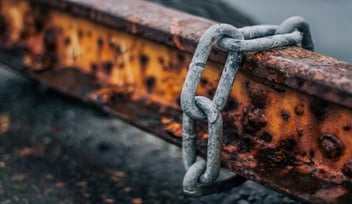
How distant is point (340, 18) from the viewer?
8.21 feet

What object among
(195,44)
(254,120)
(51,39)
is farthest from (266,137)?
(51,39)

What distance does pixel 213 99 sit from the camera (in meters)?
1.62

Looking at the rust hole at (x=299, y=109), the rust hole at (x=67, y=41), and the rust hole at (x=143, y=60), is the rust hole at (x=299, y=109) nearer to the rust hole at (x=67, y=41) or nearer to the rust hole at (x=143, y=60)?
the rust hole at (x=143, y=60)

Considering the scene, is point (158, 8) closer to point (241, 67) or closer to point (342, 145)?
point (241, 67)

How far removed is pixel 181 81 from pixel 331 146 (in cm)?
60

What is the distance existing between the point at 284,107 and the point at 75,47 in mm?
1004

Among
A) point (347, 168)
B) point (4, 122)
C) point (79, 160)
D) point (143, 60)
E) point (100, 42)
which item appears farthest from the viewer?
point (4, 122)

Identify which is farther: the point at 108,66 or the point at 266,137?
the point at 108,66

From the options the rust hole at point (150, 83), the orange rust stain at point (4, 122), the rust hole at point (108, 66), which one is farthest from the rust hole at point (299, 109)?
the orange rust stain at point (4, 122)

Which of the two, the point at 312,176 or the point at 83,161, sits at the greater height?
the point at 312,176

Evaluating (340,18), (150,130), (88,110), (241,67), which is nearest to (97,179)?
(150,130)

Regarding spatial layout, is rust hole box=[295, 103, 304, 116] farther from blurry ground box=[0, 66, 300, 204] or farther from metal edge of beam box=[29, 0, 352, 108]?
blurry ground box=[0, 66, 300, 204]

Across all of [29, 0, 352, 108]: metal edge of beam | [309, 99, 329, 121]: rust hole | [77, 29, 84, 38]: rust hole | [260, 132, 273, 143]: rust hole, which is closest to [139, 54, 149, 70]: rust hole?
[29, 0, 352, 108]: metal edge of beam

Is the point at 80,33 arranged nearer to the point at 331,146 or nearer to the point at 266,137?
the point at 266,137
